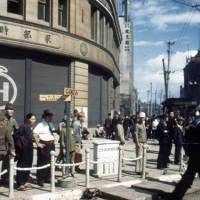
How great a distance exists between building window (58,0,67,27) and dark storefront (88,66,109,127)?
4.64 m

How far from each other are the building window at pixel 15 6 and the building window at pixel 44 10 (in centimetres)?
155

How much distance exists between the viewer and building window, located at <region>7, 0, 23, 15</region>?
81.0 ft

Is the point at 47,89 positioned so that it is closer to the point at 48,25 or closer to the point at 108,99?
the point at 48,25

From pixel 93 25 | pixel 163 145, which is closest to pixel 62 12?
pixel 93 25

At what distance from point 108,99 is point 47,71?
13.6m

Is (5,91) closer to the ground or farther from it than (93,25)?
closer to the ground

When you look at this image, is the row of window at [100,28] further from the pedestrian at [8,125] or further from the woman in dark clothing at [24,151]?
the woman in dark clothing at [24,151]

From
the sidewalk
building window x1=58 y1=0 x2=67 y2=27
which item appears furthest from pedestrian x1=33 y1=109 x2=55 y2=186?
building window x1=58 y1=0 x2=67 y2=27

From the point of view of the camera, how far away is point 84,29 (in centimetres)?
2945

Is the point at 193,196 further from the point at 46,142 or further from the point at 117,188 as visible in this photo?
the point at 46,142

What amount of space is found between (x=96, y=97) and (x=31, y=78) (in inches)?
360

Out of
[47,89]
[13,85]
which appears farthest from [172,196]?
[47,89]

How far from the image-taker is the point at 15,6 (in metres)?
25.0

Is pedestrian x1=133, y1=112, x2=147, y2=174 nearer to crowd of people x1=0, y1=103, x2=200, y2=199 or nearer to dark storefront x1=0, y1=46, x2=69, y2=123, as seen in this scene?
crowd of people x1=0, y1=103, x2=200, y2=199
